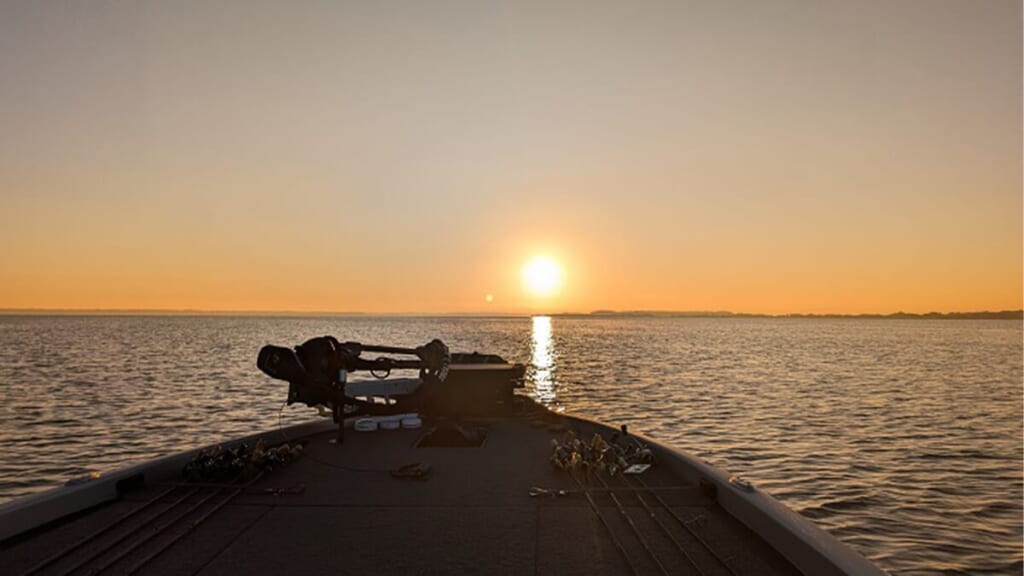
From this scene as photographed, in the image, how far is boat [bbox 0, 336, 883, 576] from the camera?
8266 millimetres

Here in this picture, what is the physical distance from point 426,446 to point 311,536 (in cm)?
684

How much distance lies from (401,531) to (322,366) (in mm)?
4286

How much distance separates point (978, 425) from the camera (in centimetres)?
3844

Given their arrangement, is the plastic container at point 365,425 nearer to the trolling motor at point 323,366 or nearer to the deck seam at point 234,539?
the trolling motor at point 323,366

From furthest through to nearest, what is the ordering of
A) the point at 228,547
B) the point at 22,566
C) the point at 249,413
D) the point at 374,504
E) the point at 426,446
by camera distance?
the point at 249,413, the point at 426,446, the point at 374,504, the point at 228,547, the point at 22,566

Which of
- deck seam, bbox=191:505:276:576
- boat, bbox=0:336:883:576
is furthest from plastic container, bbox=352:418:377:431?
deck seam, bbox=191:505:276:576

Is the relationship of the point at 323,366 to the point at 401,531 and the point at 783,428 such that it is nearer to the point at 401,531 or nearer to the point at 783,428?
the point at 401,531

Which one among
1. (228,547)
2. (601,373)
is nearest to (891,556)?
(228,547)

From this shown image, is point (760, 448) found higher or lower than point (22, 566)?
lower

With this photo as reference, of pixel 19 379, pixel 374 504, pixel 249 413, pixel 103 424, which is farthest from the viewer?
pixel 19 379

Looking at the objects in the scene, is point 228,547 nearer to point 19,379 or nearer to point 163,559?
point 163,559

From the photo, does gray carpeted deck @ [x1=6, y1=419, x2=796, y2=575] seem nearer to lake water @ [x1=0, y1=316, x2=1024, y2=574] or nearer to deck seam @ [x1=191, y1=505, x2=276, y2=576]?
deck seam @ [x1=191, y1=505, x2=276, y2=576]

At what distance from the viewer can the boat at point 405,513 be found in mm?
8266

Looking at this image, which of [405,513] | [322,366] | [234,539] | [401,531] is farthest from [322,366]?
[401,531]
